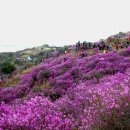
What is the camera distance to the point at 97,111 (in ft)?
29.7

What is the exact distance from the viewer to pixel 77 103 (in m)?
12.4

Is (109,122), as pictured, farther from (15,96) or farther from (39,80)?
(39,80)

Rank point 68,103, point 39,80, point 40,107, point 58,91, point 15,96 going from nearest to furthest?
point 40,107
point 68,103
point 58,91
point 15,96
point 39,80

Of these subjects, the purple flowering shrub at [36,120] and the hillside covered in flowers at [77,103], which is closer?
the hillside covered in flowers at [77,103]

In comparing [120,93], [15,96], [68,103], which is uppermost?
[120,93]

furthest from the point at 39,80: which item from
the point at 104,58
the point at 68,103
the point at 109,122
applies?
the point at 109,122

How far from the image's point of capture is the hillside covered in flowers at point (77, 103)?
28.2 ft

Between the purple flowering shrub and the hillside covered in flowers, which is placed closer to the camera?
the hillside covered in flowers

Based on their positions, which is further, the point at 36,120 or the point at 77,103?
the point at 77,103

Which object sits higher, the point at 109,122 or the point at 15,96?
the point at 109,122

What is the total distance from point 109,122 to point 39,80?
1607 cm

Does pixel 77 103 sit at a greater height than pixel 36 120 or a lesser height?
lesser

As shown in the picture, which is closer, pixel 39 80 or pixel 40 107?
pixel 40 107

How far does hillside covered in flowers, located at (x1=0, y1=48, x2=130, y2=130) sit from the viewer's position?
8.59 metres
